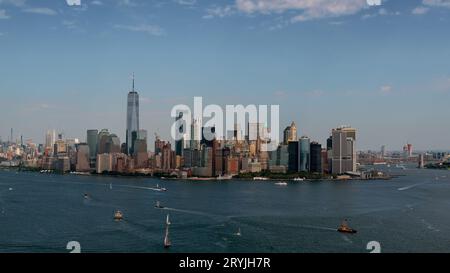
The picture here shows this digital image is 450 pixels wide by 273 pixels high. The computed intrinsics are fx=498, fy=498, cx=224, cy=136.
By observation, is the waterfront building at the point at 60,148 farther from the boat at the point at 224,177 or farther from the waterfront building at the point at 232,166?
the boat at the point at 224,177

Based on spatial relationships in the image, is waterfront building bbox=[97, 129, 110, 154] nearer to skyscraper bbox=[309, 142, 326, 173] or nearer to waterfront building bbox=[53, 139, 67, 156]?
waterfront building bbox=[53, 139, 67, 156]

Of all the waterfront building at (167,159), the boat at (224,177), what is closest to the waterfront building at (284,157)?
the boat at (224,177)

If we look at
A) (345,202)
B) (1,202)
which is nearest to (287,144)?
(345,202)

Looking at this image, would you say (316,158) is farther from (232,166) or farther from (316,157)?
(232,166)

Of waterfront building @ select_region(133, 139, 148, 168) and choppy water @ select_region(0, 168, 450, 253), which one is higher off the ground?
waterfront building @ select_region(133, 139, 148, 168)

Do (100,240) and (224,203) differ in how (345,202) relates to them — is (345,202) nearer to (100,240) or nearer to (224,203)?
(224,203)

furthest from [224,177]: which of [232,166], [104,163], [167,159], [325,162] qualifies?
[104,163]

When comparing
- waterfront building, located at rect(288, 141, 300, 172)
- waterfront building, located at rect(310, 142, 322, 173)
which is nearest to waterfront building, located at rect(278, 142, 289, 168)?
waterfront building, located at rect(288, 141, 300, 172)
